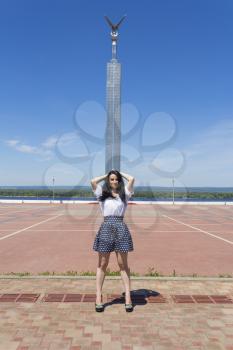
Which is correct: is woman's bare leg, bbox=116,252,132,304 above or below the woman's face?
below

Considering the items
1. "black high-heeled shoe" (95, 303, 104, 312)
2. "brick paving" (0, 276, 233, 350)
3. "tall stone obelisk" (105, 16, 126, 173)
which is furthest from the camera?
"tall stone obelisk" (105, 16, 126, 173)

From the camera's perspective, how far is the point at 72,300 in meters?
4.88

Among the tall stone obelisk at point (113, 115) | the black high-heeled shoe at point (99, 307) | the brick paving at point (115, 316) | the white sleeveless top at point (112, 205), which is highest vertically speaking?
the tall stone obelisk at point (113, 115)

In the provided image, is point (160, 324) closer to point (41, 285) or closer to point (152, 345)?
point (152, 345)

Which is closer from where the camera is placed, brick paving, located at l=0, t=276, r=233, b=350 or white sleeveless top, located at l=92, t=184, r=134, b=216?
brick paving, located at l=0, t=276, r=233, b=350

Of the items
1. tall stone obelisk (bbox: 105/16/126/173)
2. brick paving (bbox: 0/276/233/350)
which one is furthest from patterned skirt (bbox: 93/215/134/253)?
tall stone obelisk (bbox: 105/16/126/173)

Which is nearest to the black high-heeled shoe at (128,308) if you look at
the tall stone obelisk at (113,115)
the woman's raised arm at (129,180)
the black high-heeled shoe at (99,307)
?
the black high-heeled shoe at (99,307)

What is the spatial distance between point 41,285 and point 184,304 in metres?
2.26

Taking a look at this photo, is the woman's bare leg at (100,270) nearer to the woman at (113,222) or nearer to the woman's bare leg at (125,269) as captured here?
the woman at (113,222)

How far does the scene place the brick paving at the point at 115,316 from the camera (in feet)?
11.9

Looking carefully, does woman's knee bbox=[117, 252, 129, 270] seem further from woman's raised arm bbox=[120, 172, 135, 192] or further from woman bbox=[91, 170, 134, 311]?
woman's raised arm bbox=[120, 172, 135, 192]

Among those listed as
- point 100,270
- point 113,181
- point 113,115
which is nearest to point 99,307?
point 100,270

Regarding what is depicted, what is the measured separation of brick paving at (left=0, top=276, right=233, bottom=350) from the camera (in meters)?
3.64

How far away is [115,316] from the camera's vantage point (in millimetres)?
4332
